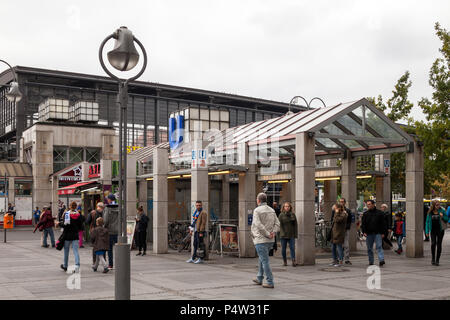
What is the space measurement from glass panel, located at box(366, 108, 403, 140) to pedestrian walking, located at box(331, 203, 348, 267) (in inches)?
124

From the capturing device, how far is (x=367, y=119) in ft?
54.0

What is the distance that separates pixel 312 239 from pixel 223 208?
10491 millimetres

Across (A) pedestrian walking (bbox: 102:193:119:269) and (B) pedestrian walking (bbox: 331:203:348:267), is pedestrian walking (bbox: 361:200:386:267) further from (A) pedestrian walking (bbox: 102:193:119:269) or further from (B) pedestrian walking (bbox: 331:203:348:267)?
(A) pedestrian walking (bbox: 102:193:119:269)

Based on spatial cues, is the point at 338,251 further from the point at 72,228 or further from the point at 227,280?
the point at 72,228

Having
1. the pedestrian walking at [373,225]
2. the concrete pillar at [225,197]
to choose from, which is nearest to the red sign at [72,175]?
the concrete pillar at [225,197]

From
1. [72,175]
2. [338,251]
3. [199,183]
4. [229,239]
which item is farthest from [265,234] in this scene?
[72,175]

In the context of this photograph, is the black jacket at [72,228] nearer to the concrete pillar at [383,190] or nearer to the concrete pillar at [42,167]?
the concrete pillar at [383,190]

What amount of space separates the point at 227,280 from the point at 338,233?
13.0ft

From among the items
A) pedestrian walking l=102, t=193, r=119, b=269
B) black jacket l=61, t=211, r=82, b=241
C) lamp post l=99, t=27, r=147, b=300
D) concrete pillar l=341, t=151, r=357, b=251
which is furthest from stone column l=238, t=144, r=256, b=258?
lamp post l=99, t=27, r=147, b=300

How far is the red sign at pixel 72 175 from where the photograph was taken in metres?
42.9

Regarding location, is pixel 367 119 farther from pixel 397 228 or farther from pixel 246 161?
pixel 397 228

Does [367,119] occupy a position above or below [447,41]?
below

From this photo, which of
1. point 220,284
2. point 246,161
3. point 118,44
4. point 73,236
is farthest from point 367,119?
point 118,44

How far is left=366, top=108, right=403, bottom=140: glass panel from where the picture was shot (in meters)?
16.5
